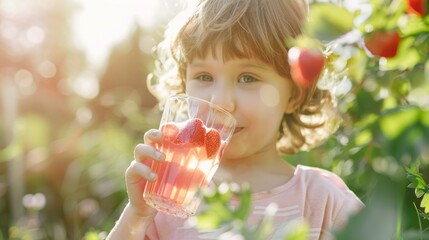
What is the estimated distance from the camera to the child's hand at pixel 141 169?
5.50 ft

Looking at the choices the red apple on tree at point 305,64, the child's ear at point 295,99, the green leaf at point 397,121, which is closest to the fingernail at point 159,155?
the red apple on tree at point 305,64

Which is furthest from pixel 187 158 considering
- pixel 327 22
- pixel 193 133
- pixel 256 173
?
pixel 327 22

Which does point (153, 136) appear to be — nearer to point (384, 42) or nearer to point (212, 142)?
point (212, 142)

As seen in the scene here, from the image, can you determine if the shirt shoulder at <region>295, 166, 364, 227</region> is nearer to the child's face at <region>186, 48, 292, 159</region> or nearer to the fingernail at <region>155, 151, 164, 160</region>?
the child's face at <region>186, 48, 292, 159</region>

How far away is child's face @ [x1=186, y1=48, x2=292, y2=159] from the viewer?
2.04 m

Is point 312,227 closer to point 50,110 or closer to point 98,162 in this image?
point 98,162

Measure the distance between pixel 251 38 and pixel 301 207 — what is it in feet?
1.61

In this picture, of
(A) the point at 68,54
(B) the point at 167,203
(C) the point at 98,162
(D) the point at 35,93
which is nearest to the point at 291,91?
(B) the point at 167,203

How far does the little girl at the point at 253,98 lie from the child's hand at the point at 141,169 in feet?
0.23

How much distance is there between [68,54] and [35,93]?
1624 mm

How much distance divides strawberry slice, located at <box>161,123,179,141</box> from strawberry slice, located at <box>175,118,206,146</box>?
0.02 m

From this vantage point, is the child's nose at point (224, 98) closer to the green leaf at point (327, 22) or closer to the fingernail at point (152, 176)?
the fingernail at point (152, 176)

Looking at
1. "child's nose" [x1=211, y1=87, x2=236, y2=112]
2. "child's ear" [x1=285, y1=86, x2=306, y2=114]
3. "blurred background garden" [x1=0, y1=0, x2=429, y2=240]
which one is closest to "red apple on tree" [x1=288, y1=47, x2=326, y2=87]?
"blurred background garden" [x1=0, y1=0, x2=429, y2=240]

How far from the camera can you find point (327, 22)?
87cm
